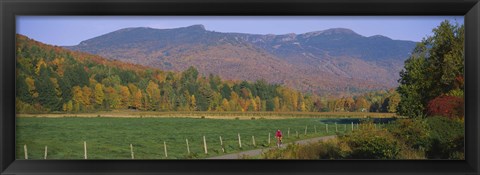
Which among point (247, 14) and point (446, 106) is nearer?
point (247, 14)

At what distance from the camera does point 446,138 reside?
6277 mm

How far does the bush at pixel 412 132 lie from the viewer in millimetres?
6387

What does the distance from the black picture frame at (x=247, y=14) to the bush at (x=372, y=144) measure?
0.51 metres

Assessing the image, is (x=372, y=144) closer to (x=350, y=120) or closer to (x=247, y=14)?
(x=350, y=120)

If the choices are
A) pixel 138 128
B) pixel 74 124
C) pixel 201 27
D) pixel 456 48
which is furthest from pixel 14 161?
pixel 456 48

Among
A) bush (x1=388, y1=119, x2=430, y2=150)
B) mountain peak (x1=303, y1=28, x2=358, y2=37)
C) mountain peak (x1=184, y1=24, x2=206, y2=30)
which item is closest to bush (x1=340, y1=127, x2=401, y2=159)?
bush (x1=388, y1=119, x2=430, y2=150)

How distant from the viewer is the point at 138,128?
6730 mm

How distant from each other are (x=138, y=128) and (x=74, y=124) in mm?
700

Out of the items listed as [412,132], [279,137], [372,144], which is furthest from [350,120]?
[279,137]

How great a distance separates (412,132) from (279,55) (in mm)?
1757

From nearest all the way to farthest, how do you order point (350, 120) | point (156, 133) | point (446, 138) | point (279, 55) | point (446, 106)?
point (446, 138) < point (446, 106) < point (156, 133) < point (350, 120) < point (279, 55)


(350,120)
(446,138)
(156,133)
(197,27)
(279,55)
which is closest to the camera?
(446,138)

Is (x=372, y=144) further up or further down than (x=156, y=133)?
further down

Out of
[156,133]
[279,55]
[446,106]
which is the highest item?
[279,55]
